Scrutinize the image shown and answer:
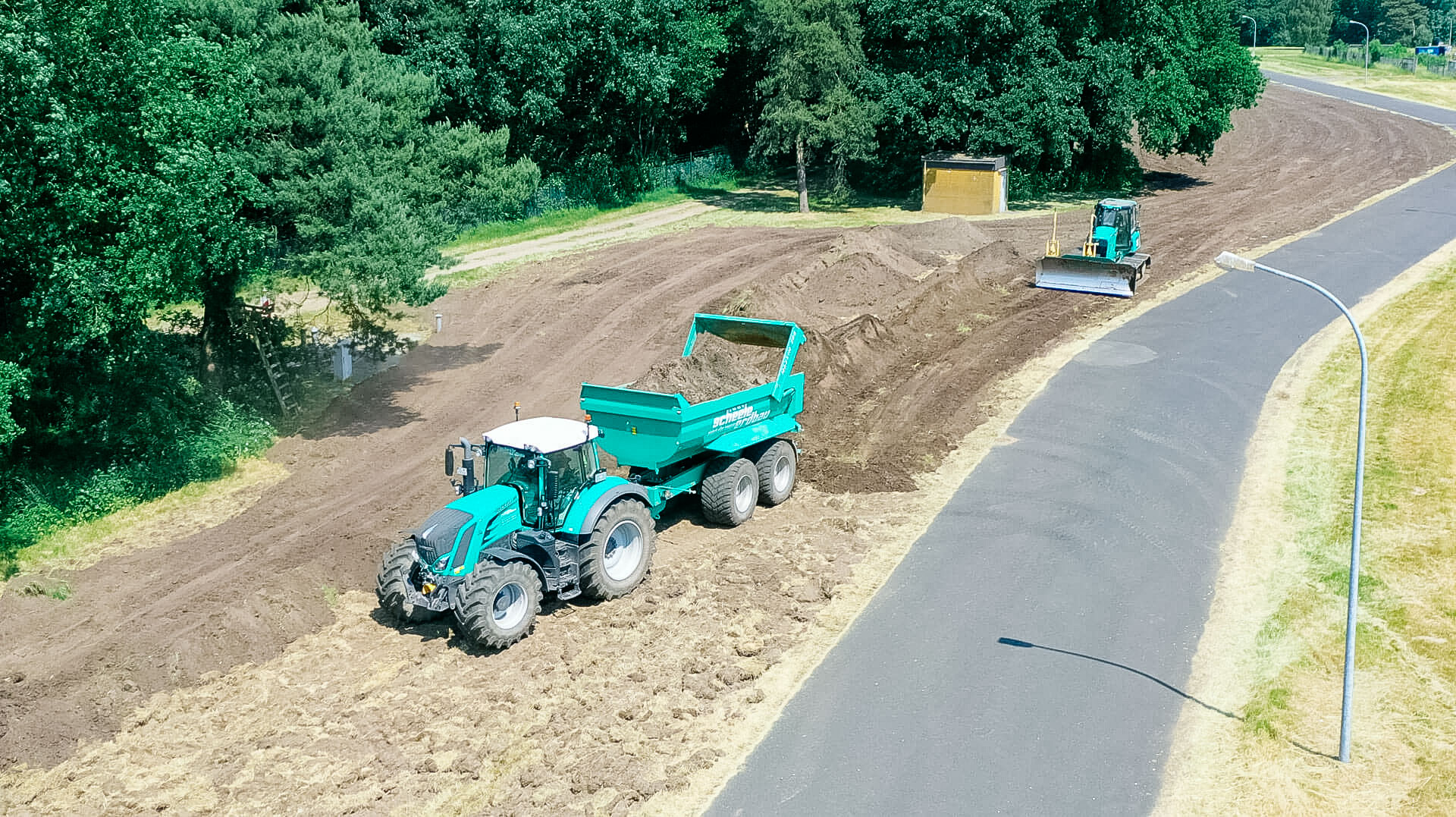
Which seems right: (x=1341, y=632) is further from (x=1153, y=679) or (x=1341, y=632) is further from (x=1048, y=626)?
(x=1048, y=626)

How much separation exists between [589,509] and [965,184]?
3378 centimetres

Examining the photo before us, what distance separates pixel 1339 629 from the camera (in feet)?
50.9

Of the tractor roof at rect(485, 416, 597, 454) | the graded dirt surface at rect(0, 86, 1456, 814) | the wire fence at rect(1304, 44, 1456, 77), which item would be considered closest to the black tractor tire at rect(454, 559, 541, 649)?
the graded dirt surface at rect(0, 86, 1456, 814)

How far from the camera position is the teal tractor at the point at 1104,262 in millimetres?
32094

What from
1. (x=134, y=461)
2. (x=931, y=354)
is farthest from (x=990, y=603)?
(x=134, y=461)

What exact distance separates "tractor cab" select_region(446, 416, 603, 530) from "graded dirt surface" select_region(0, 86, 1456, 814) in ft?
5.42

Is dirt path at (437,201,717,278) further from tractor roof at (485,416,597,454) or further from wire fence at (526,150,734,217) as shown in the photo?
tractor roof at (485,416,597,454)

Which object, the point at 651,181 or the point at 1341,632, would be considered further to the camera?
the point at 651,181

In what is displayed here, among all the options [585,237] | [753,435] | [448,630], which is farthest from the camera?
[585,237]

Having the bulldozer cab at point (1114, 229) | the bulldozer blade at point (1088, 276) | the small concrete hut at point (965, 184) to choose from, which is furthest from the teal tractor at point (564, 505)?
the small concrete hut at point (965, 184)

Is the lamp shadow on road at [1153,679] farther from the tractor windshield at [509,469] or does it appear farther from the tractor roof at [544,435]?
the tractor windshield at [509,469]

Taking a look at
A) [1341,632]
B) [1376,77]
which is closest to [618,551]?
[1341,632]

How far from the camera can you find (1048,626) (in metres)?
15.5

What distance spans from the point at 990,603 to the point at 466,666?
7.23 m
